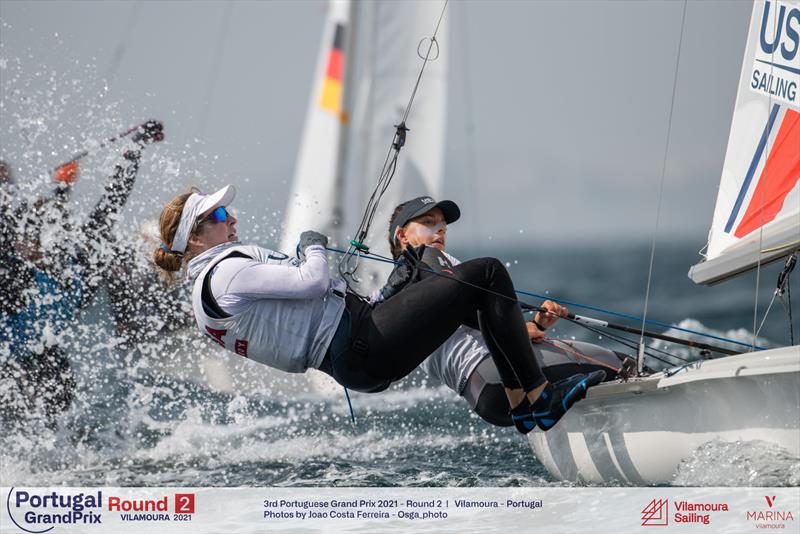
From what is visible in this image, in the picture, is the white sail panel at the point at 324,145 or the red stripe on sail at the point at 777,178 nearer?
the red stripe on sail at the point at 777,178

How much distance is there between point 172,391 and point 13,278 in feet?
3.88

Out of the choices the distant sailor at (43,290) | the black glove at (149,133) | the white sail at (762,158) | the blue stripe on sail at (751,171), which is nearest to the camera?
the white sail at (762,158)

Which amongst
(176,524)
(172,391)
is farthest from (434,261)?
(172,391)

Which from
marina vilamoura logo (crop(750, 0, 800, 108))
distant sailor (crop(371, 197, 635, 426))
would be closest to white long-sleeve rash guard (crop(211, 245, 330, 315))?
distant sailor (crop(371, 197, 635, 426))

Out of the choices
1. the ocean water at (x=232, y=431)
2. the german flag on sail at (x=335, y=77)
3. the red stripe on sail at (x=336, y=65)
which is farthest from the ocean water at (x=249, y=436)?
the red stripe on sail at (x=336, y=65)

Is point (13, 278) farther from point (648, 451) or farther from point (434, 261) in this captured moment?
point (648, 451)

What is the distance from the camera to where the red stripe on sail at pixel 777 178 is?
127 inches

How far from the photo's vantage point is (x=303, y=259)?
2.61 m

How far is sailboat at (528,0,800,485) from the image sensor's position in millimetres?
2543

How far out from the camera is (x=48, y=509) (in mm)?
2686

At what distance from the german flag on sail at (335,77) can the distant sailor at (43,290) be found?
194 centimetres

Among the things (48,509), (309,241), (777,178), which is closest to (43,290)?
(48,509)

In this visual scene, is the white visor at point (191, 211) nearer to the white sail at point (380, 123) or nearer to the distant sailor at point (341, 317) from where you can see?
the distant sailor at point (341, 317)

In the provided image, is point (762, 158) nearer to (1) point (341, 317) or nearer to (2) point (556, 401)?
(2) point (556, 401)
